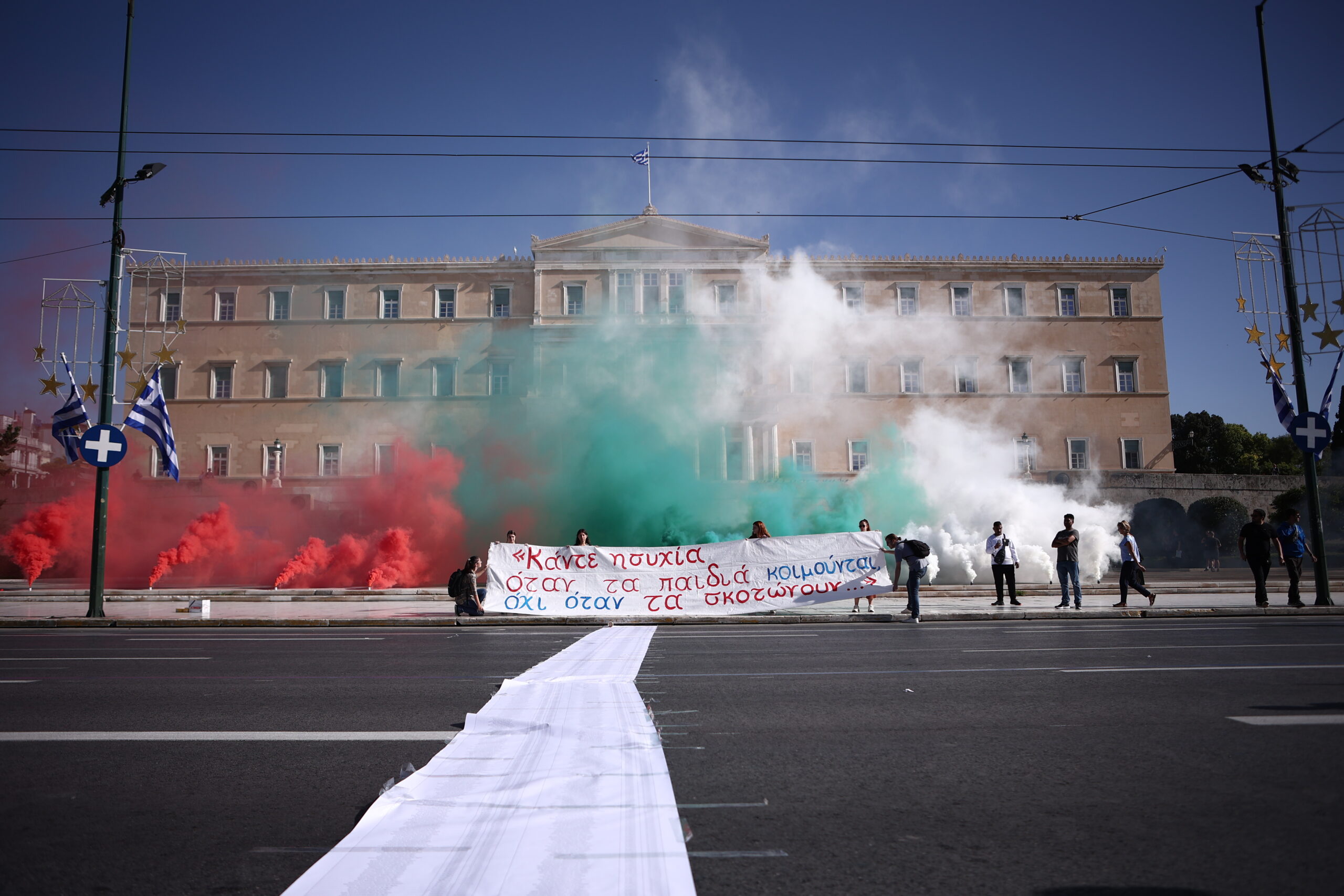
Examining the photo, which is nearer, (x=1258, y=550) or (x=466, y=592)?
(x=466, y=592)

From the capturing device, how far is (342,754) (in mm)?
5086

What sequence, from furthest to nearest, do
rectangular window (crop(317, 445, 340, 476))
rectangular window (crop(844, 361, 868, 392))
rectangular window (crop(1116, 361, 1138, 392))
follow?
rectangular window (crop(1116, 361, 1138, 392)), rectangular window (crop(844, 361, 868, 392)), rectangular window (crop(317, 445, 340, 476))

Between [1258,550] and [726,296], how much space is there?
114 ft

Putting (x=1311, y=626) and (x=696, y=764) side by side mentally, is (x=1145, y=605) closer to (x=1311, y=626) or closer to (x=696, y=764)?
(x=1311, y=626)

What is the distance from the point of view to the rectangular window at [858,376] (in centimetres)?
5026

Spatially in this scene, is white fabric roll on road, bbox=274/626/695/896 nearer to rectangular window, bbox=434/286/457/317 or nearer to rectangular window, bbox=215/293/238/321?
rectangular window, bbox=434/286/457/317

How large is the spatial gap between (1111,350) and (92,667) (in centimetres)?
5350

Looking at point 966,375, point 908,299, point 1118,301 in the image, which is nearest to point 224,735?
point 966,375

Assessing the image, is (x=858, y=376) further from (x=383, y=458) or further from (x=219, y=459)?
(x=219, y=459)

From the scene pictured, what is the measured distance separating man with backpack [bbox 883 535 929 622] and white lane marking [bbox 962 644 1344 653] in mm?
5267

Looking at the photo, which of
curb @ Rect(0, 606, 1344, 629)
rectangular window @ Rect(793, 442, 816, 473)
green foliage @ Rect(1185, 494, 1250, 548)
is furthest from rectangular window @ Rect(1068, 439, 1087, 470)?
curb @ Rect(0, 606, 1344, 629)

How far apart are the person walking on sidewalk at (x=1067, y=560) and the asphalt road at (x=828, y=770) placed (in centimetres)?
790

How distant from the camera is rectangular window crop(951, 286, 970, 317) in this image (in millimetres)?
51312

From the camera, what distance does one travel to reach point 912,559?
16547 millimetres
